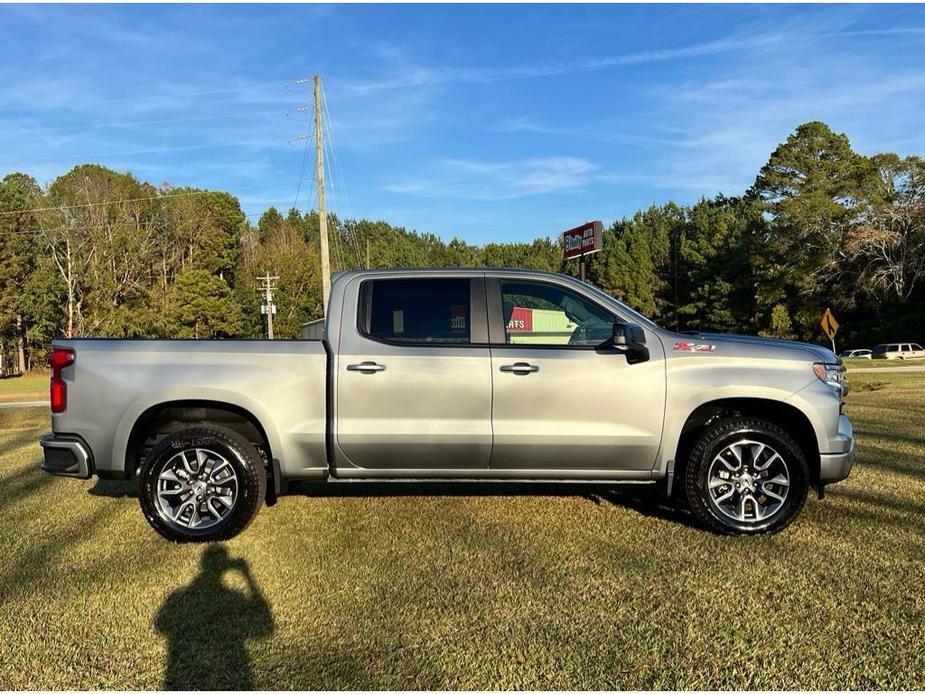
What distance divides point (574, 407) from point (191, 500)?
271 centimetres

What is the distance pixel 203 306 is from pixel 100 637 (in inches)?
2299

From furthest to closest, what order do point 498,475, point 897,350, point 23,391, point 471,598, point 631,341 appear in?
point 897,350
point 23,391
point 498,475
point 631,341
point 471,598

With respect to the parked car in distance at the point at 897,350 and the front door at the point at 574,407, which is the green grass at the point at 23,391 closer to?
the front door at the point at 574,407

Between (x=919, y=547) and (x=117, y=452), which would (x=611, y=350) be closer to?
(x=919, y=547)

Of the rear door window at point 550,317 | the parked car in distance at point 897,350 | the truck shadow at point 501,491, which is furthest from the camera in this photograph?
the parked car in distance at point 897,350

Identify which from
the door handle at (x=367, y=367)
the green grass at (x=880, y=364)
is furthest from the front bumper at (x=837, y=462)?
the green grass at (x=880, y=364)

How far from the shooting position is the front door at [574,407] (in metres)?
4.51

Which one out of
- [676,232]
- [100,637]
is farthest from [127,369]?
[676,232]

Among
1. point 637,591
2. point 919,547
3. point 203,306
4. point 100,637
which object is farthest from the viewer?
point 203,306

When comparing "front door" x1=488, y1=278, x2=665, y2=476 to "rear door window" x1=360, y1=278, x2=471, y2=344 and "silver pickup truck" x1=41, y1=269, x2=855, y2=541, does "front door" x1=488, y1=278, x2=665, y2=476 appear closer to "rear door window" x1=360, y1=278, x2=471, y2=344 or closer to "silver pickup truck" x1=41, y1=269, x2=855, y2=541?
"silver pickup truck" x1=41, y1=269, x2=855, y2=541

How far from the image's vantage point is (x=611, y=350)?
4598 mm

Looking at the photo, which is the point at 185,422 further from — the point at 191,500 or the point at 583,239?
the point at 583,239

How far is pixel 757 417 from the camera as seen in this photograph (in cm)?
481

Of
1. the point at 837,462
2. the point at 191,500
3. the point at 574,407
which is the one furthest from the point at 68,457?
the point at 837,462
